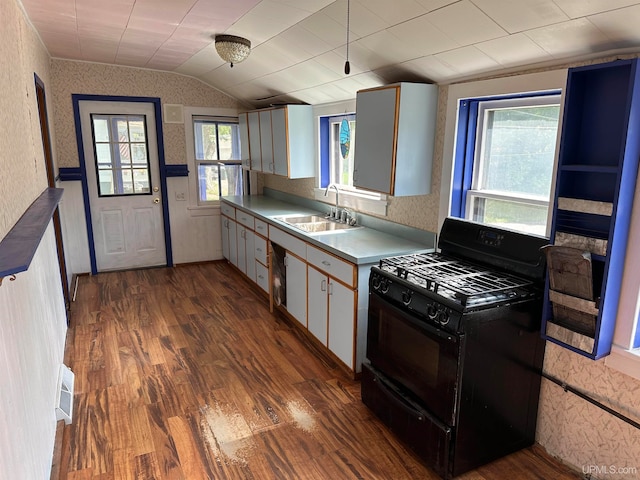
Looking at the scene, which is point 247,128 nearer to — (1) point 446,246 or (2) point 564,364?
(1) point 446,246

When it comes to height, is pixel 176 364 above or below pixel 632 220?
below

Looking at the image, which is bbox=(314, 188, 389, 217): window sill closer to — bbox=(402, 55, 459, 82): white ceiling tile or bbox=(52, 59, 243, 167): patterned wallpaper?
bbox=(402, 55, 459, 82): white ceiling tile

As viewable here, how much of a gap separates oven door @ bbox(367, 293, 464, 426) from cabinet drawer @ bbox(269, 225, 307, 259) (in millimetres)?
979

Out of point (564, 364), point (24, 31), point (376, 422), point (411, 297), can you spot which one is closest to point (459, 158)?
point (411, 297)

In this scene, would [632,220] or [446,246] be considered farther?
[446,246]

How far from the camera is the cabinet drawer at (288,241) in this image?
10.8 ft

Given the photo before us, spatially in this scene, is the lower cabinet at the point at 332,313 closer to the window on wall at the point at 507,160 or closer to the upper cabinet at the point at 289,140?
the window on wall at the point at 507,160

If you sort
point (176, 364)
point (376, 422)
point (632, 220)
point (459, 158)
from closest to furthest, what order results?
point (632, 220)
point (376, 422)
point (459, 158)
point (176, 364)

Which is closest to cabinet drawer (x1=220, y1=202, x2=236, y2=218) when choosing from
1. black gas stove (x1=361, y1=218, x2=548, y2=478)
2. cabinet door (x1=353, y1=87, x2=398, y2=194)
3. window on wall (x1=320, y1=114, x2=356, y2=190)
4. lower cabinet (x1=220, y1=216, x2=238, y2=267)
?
lower cabinet (x1=220, y1=216, x2=238, y2=267)

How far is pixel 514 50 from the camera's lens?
6.56ft

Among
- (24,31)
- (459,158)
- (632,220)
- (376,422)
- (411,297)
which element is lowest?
(376,422)

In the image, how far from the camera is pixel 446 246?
2.58 m

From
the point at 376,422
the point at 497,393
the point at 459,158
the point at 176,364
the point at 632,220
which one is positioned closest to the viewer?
the point at 632,220

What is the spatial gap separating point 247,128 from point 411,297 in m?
3.46
